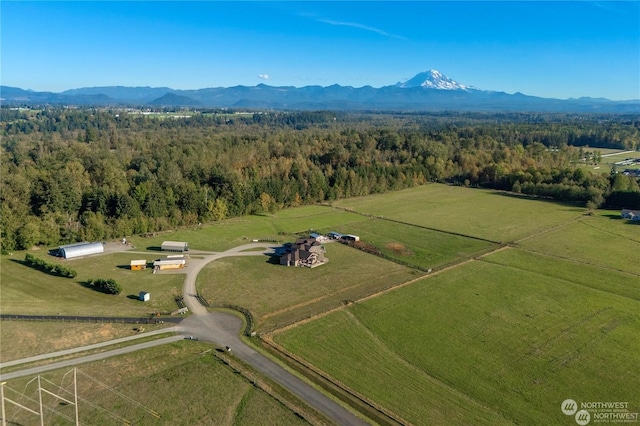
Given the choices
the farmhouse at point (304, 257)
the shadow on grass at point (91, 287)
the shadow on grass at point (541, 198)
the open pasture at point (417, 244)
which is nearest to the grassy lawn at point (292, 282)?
the farmhouse at point (304, 257)

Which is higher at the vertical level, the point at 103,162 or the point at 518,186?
the point at 103,162

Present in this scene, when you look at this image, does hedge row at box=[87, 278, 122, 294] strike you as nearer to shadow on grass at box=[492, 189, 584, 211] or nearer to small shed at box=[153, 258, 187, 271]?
small shed at box=[153, 258, 187, 271]

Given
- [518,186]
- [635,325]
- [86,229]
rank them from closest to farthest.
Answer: [635,325], [86,229], [518,186]

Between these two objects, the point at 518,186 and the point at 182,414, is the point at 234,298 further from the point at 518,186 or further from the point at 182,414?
the point at 518,186

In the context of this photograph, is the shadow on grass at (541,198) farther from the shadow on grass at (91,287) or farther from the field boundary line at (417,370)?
the shadow on grass at (91,287)

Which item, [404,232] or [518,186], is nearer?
[404,232]

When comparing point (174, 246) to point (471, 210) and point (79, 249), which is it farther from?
point (471, 210)

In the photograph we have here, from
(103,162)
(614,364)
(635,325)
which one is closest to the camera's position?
(614,364)

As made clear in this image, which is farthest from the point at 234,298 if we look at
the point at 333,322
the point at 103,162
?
the point at 103,162
